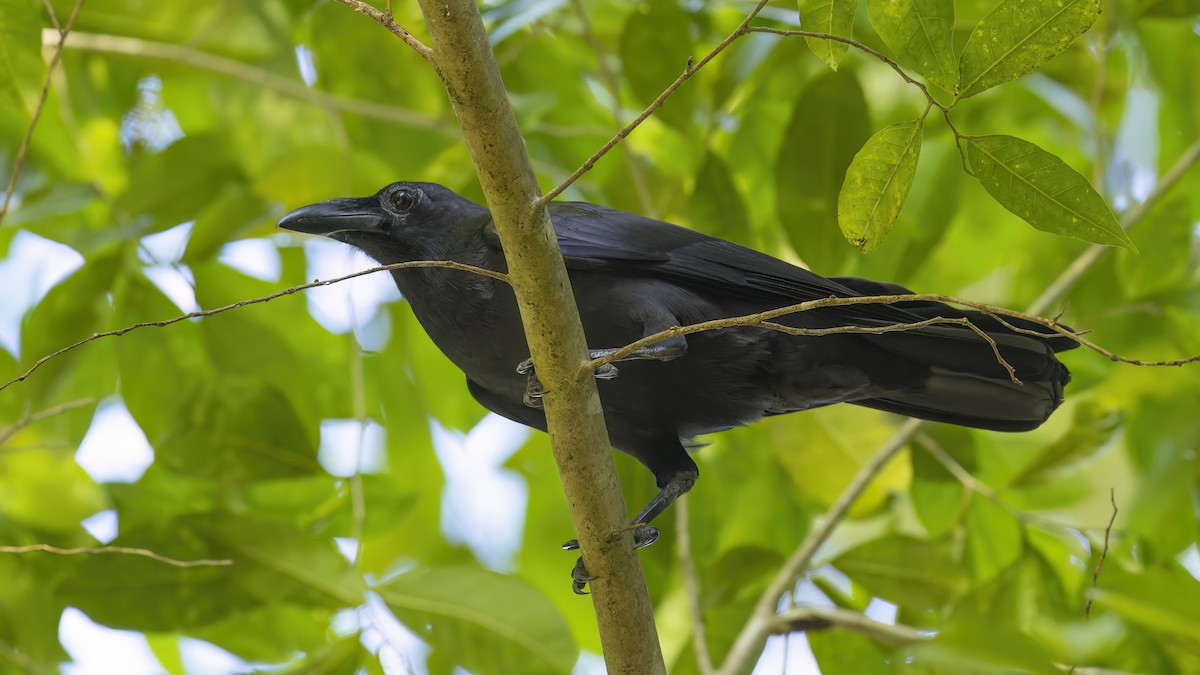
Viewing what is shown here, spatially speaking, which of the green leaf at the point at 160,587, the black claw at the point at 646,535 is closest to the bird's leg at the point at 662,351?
the black claw at the point at 646,535

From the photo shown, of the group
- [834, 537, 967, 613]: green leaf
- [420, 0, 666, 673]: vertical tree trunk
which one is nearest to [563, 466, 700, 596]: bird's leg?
[420, 0, 666, 673]: vertical tree trunk

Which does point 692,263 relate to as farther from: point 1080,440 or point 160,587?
point 160,587

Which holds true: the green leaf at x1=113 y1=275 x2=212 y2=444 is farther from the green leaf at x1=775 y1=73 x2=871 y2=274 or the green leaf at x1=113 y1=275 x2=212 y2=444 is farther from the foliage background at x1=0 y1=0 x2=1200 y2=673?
the green leaf at x1=775 y1=73 x2=871 y2=274

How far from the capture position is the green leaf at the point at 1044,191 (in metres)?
1.99

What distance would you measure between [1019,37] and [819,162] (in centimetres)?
159

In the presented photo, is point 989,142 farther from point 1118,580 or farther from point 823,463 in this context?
point 823,463

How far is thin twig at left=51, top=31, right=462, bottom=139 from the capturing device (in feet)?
14.0

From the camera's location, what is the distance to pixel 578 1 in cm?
390

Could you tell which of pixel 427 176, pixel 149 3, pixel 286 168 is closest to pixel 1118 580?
pixel 427 176

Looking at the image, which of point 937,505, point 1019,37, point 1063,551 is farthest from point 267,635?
point 1019,37

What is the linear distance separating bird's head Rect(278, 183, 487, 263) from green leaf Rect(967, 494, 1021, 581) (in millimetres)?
2037

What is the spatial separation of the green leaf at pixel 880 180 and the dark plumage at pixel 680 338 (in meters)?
0.90

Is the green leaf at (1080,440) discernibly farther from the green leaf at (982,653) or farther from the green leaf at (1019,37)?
the green leaf at (1019,37)

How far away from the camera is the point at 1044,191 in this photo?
6.61ft
